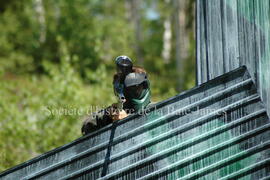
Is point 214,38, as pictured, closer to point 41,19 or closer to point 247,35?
point 247,35

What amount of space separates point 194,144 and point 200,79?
1106 mm

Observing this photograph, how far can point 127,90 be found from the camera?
19.3 feet

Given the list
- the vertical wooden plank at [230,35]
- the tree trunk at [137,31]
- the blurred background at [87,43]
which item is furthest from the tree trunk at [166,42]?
the vertical wooden plank at [230,35]

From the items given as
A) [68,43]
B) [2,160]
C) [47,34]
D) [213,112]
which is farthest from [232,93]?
[47,34]

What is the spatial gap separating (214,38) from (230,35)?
0.22 meters

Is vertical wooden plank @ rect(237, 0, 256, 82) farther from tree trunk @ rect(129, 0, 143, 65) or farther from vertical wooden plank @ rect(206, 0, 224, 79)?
tree trunk @ rect(129, 0, 143, 65)

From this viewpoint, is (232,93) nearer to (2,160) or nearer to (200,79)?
(200,79)

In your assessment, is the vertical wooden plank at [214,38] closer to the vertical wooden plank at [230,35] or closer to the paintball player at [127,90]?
the vertical wooden plank at [230,35]

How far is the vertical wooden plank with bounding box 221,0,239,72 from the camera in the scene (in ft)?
18.9

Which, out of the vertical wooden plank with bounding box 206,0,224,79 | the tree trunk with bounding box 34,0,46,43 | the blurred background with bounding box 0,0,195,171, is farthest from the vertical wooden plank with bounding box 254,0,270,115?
the tree trunk with bounding box 34,0,46,43

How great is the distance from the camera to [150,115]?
5.28 metres

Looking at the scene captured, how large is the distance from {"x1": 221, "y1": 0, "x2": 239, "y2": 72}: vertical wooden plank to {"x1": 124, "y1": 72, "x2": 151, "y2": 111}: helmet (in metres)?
1.07

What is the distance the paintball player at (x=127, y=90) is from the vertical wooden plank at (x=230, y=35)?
108cm

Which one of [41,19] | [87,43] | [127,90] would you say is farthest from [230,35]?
[41,19]
